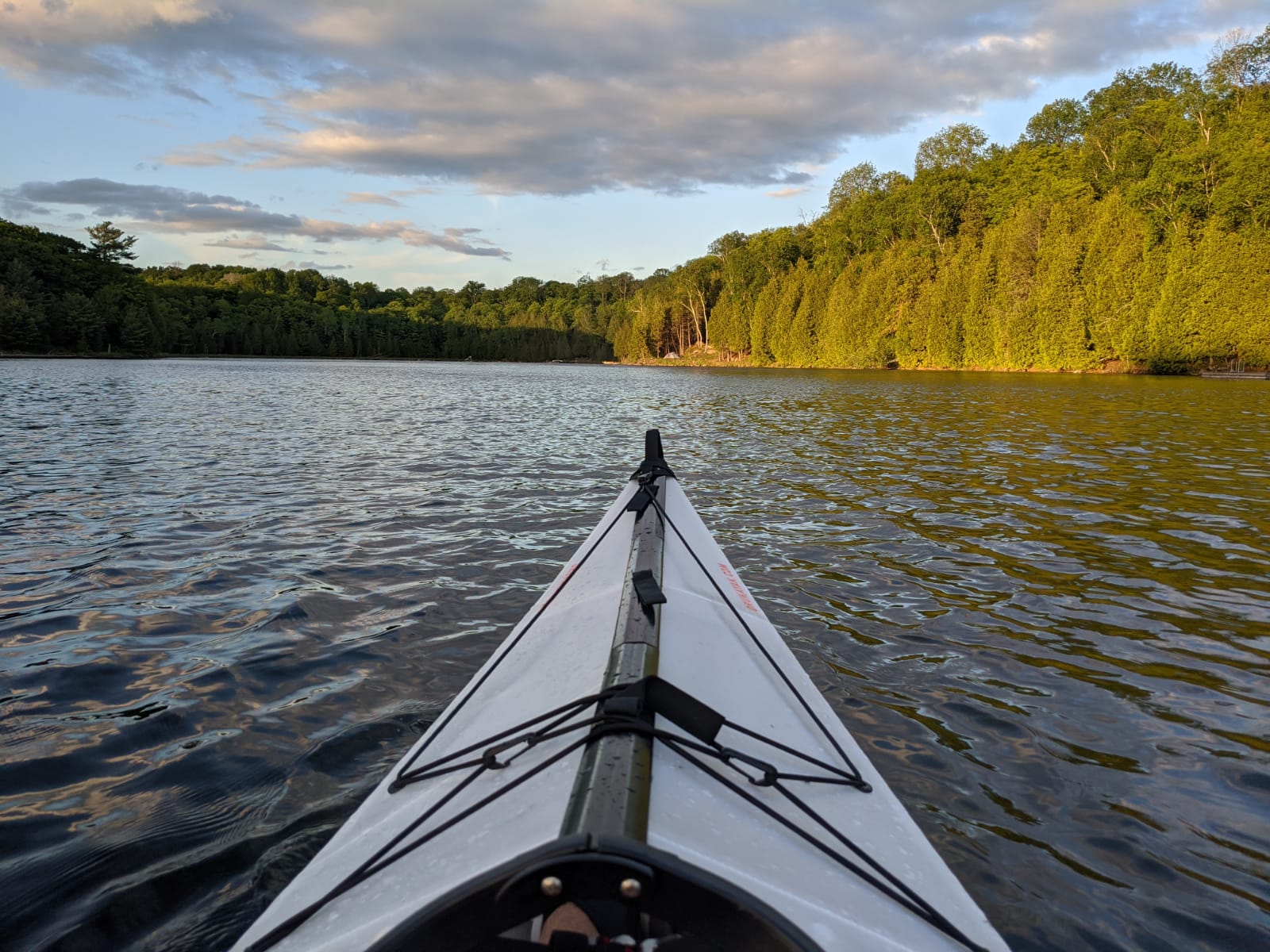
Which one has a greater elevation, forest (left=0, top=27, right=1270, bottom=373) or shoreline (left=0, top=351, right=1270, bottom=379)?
forest (left=0, top=27, right=1270, bottom=373)

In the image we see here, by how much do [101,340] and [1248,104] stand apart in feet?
414

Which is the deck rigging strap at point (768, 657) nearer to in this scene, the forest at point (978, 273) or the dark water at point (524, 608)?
the dark water at point (524, 608)

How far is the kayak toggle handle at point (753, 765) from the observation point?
255 centimetres

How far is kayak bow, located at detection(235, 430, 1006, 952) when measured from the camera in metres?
1.75

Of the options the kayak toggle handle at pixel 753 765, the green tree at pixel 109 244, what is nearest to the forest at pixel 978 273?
the green tree at pixel 109 244

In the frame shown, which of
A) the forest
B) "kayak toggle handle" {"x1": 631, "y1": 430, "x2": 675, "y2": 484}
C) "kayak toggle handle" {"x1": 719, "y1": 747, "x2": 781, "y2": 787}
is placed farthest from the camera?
the forest

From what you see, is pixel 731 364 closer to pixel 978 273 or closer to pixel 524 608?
pixel 978 273

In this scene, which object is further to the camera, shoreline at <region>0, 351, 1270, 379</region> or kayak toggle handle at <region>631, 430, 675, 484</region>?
shoreline at <region>0, 351, 1270, 379</region>

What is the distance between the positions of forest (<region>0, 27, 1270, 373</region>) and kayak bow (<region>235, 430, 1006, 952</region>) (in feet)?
211

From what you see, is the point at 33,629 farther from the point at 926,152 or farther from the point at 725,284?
the point at 725,284

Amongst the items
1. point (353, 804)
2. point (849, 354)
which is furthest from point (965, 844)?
point (849, 354)

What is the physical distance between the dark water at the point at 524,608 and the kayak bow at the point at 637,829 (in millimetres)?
1249

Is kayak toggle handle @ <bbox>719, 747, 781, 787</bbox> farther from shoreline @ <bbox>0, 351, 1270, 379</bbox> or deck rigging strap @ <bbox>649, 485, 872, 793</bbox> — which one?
shoreline @ <bbox>0, 351, 1270, 379</bbox>

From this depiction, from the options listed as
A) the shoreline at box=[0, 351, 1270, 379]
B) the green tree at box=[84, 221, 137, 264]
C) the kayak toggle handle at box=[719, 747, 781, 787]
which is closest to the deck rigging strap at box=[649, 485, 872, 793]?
the kayak toggle handle at box=[719, 747, 781, 787]
